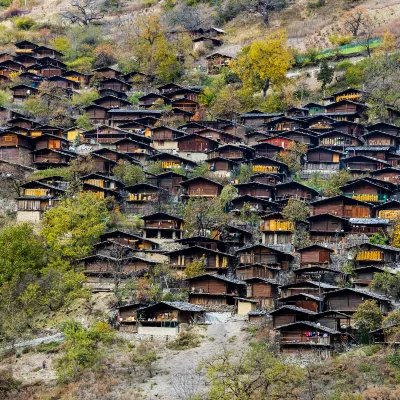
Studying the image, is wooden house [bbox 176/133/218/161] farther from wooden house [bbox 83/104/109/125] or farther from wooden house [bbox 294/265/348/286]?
wooden house [bbox 294/265/348/286]

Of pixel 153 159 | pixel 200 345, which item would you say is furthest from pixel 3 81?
pixel 200 345

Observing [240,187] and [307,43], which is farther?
[307,43]

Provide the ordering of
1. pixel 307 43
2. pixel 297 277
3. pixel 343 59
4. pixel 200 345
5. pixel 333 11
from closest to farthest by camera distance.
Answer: pixel 200 345 < pixel 297 277 < pixel 343 59 < pixel 307 43 < pixel 333 11

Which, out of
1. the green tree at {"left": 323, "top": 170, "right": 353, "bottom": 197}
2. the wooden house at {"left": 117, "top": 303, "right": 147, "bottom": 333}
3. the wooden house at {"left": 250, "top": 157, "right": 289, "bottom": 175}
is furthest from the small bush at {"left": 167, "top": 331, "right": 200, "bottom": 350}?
the wooden house at {"left": 250, "top": 157, "right": 289, "bottom": 175}

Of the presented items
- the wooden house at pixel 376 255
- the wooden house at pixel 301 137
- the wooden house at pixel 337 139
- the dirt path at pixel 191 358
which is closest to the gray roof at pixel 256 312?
the dirt path at pixel 191 358

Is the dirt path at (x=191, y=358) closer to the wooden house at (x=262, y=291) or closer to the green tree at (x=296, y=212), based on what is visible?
the wooden house at (x=262, y=291)

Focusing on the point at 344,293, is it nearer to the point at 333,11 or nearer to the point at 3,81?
the point at 3,81

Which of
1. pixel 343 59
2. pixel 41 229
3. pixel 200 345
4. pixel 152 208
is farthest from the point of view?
pixel 343 59

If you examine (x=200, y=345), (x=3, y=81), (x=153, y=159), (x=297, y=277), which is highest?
(x=3, y=81)

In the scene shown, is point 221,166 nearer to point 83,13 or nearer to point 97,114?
point 97,114
